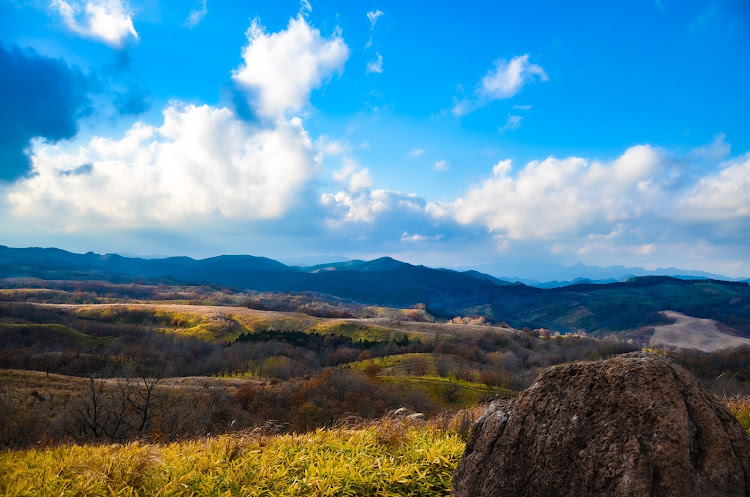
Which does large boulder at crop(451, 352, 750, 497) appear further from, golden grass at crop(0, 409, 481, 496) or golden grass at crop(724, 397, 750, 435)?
golden grass at crop(724, 397, 750, 435)

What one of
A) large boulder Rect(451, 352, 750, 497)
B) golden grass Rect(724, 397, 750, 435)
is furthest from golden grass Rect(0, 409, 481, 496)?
golden grass Rect(724, 397, 750, 435)

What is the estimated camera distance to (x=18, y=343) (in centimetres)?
13612

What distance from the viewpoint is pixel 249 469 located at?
7312 millimetres

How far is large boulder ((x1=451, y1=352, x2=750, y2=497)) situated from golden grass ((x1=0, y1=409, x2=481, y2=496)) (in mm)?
1446

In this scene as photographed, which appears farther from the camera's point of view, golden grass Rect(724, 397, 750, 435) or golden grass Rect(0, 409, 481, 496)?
Result: golden grass Rect(724, 397, 750, 435)

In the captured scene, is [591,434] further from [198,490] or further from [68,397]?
[68,397]

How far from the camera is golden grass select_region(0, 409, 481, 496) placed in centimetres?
659

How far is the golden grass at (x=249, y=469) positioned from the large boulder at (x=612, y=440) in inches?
56.9

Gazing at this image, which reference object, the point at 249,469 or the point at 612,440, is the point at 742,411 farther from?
the point at 249,469

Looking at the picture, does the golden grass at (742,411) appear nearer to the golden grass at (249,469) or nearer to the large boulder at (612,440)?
the large boulder at (612,440)

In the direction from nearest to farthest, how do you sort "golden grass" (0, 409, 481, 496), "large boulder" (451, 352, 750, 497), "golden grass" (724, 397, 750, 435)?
"large boulder" (451, 352, 750, 497) → "golden grass" (0, 409, 481, 496) → "golden grass" (724, 397, 750, 435)

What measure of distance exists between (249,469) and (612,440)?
5.80 meters

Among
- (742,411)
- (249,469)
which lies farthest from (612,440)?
(742,411)

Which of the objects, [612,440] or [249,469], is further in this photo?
[249,469]
